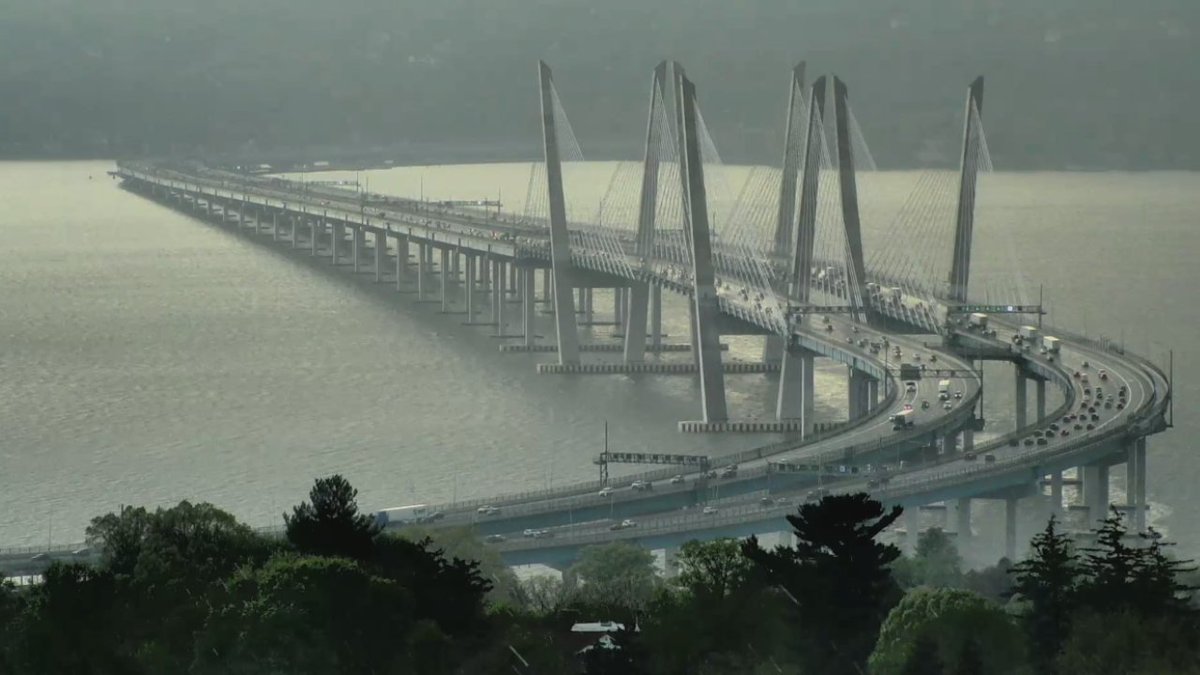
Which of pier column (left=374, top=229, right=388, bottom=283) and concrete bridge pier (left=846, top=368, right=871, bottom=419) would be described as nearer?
concrete bridge pier (left=846, top=368, right=871, bottom=419)

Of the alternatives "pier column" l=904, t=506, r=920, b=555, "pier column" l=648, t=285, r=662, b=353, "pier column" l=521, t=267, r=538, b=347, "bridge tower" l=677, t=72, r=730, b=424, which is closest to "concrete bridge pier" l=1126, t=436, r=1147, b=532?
"pier column" l=904, t=506, r=920, b=555

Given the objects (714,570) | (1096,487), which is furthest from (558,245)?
(714,570)

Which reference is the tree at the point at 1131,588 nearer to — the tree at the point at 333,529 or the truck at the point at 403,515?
the tree at the point at 333,529

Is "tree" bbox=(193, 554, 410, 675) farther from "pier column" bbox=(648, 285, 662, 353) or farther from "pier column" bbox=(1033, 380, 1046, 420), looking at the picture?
"pier column" bbox=(648, 285, 662, 353)

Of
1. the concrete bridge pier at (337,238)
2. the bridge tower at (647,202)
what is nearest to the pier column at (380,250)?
the concrete bridge pier at (337,238)

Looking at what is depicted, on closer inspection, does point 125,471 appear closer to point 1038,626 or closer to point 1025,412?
point 1025,412
